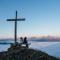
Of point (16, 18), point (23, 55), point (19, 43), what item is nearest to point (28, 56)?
point (23, 55)

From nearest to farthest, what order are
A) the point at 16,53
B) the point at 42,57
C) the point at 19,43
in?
the point at 42,57
the point at 16,53
the point at 19,43

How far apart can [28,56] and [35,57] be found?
3.96 feet

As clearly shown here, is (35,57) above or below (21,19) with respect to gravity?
below

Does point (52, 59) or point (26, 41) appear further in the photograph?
point (26, 41)

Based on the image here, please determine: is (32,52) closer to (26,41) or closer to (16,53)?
(16,53)

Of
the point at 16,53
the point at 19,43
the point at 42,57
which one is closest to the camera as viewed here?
Answer: the point at 42,57

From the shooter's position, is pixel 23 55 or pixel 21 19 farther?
pixel 21 19

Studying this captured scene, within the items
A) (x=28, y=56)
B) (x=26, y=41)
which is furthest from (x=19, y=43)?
(x=28, y=56)

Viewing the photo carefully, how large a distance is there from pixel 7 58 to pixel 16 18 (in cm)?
1810

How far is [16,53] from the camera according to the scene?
34.2 m

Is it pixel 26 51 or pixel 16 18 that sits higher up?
pixel 16 18

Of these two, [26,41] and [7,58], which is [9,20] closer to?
[26,41]

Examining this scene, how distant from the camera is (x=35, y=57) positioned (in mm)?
31141

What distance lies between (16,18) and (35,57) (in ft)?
64.7
